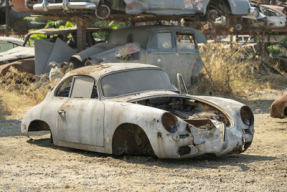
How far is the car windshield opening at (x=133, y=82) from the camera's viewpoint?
575 cm

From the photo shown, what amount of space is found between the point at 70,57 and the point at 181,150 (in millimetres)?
7113

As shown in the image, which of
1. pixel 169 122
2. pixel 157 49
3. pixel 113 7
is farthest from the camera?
pixel 113 7

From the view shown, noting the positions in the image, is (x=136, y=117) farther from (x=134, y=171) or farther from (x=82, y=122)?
(x=82, y=122)

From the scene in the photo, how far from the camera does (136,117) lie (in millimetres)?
4914

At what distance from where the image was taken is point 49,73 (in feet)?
36.2

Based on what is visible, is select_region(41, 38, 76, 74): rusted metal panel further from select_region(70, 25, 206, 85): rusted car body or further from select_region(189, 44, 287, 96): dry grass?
select_region(189, 44, 287, 96): dry grass

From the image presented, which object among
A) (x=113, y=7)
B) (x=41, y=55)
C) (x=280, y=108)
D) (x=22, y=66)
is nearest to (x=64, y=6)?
(x=113, y=7)

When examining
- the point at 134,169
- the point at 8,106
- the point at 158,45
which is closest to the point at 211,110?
the point at 134,169

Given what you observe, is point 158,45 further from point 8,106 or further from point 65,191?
point 65,191

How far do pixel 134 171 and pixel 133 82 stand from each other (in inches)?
66.2

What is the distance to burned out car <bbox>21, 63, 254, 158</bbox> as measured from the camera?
483cm

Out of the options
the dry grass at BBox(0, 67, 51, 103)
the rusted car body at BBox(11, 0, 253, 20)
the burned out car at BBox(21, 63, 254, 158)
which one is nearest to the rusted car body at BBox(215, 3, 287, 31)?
the rusted car body at BBox(11, 0, 253, 20)

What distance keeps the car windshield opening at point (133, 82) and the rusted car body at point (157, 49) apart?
408cm

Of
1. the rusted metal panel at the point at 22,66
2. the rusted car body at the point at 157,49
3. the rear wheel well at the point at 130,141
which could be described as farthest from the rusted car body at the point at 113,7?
the rear wheel well at the point at 130,141
